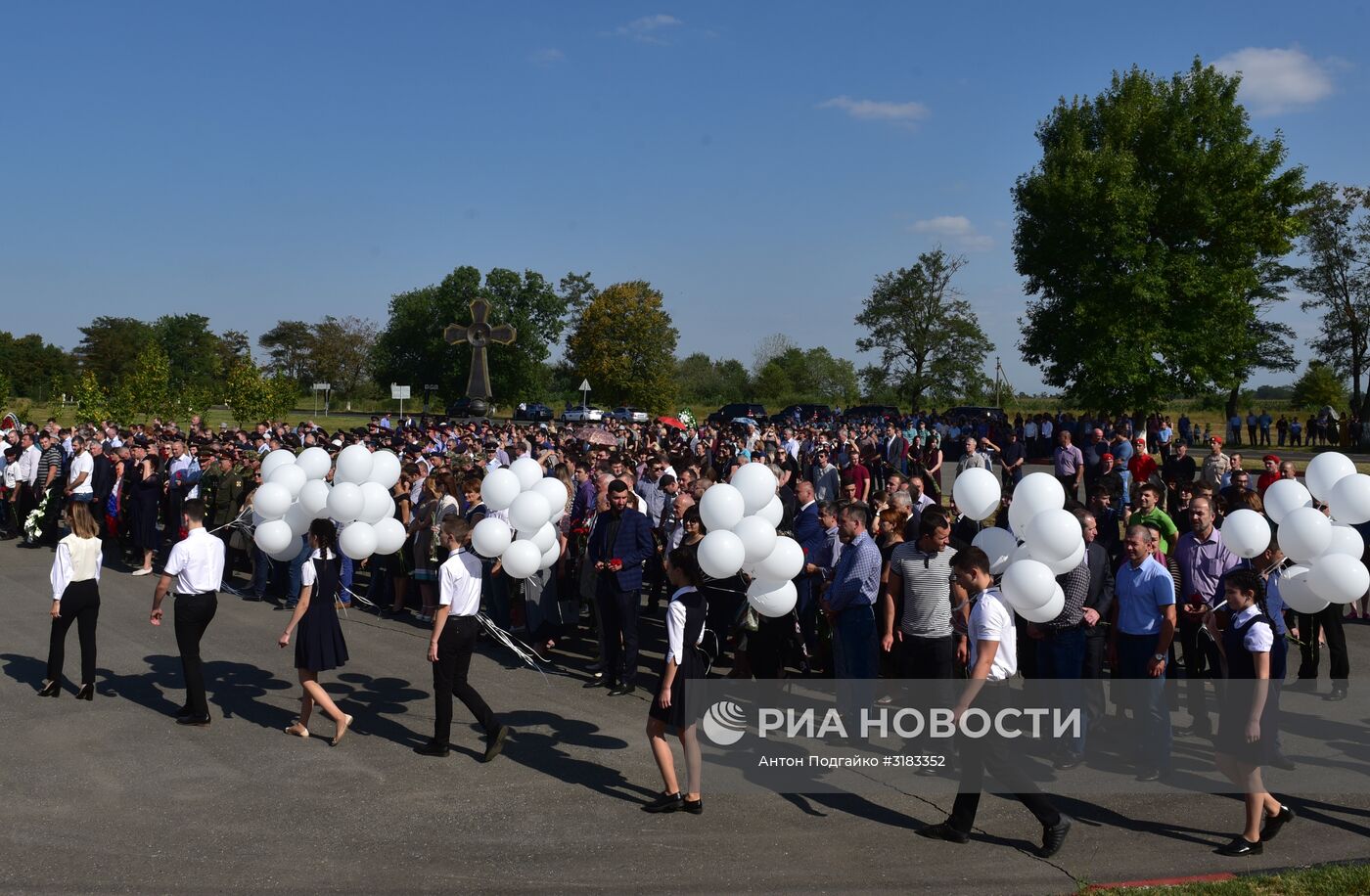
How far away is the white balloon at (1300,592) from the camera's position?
257 inches

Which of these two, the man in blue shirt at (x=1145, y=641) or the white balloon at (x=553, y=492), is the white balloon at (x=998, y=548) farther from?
the white balloon at (x=553, y=492)

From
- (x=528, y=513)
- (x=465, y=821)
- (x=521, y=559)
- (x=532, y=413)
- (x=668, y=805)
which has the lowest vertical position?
(x=465, y=821)

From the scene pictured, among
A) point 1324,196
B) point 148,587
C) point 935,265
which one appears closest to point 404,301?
point 935,265

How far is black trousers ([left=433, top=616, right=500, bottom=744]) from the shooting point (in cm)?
711

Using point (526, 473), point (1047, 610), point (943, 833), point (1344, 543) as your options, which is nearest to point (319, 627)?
point (526, 473)

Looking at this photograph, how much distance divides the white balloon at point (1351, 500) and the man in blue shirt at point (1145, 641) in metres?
1.39

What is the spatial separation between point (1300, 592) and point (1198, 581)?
60.3 inches

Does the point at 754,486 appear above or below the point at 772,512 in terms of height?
above

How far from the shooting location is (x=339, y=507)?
Answer: 26.6ft

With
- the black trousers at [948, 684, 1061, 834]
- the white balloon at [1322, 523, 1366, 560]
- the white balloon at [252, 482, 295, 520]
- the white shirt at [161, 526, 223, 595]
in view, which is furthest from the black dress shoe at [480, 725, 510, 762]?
the white balloon at [1322, 523, 1366, 560]

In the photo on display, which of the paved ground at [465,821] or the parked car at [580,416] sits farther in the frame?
the parked car at [580,416]

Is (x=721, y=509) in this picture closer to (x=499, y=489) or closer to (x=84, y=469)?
(x=499, y=489)

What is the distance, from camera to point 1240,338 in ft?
98.7

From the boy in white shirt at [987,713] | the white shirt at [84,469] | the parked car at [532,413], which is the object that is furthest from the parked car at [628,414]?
the boy in white shirt at [987,713]
